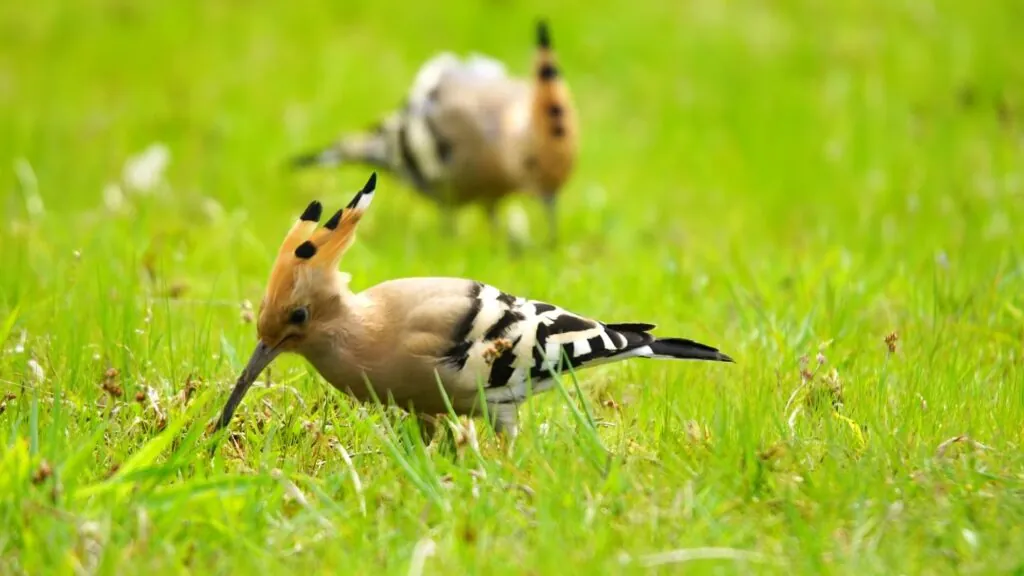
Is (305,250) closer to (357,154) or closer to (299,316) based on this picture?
(299,316)

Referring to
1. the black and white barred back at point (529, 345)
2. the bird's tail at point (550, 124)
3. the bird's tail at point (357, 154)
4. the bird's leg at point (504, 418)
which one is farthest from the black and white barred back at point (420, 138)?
the bird's leg at point (504, 418)

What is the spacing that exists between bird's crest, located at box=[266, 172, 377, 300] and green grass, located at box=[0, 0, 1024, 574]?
0.38 metres

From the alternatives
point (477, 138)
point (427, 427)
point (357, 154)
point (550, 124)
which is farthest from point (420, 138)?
point (427, 427)

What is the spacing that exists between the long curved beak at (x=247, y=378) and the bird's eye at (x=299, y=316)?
10cm

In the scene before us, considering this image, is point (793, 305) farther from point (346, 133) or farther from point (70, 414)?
point (346, 133)

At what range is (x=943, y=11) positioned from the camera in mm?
9281

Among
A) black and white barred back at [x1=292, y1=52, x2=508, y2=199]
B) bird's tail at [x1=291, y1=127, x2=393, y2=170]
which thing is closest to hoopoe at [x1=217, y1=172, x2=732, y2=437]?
black and white barred back at [x1=292, y1=52, x2=508, y2=199]

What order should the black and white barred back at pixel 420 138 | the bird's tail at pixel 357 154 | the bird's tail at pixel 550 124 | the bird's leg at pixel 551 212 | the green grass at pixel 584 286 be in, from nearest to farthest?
the green grass at pixel 584 286 < the bird's tail at pixel 550 124 < the bird's leg at pixel 551 212 < the black and white barred back at pixel 420 138 < the bird's tail at pixel 357 154

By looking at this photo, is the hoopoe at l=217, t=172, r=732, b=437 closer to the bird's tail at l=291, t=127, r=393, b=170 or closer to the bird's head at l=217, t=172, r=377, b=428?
the bird's head at l=217, t=172, r=377, b=428

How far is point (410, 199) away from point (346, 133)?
55cm

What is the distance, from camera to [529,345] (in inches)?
138

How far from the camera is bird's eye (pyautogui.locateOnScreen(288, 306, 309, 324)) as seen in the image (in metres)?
3.33

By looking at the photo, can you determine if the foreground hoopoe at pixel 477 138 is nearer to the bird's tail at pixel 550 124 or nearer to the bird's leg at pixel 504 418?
the bird's tail at pixel 550 124

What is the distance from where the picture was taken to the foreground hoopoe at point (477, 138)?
6488 millimetres
